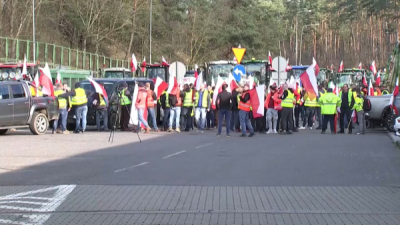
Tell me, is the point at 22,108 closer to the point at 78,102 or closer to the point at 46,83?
the point at 46,83

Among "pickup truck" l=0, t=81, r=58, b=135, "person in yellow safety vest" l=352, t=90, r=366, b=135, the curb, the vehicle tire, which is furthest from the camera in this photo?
"person in yellow safety vest" l=352, t=90, r=366, b=135

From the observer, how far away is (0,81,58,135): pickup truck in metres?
20.3

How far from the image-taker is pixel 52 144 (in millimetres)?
18172

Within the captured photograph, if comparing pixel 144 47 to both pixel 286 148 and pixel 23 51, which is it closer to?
pixel 23 51

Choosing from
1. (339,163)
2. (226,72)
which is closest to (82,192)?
(339,163)

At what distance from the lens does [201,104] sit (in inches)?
920

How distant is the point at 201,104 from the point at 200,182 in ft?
40.2

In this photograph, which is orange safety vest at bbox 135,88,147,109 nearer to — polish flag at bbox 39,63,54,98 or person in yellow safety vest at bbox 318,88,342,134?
polish flag at bbox 39,63,54,98

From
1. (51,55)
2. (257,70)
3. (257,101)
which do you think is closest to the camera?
(257,101)

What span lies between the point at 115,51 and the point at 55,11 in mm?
9047

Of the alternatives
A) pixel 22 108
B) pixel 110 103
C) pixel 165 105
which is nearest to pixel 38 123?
pixel 22 108

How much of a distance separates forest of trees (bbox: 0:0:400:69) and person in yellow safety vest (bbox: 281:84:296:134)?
67.3 ft

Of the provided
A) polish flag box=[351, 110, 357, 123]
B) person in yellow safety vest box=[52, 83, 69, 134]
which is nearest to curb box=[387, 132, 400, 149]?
polish flag box=[351, 110, 357, 123]

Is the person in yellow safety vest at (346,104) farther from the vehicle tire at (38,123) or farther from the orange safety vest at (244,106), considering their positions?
the vehicle tire at (38,123)
